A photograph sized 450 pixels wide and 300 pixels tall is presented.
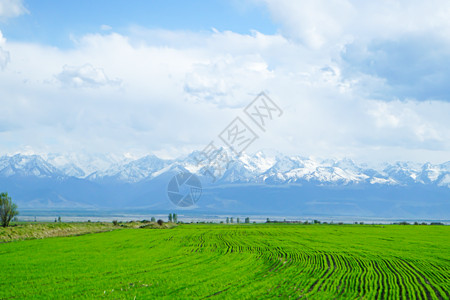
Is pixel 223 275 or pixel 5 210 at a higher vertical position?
pixel 5 210

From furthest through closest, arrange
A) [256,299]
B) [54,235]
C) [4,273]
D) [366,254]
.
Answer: [54,235] → [366,254] → [4,273] → [256,299]

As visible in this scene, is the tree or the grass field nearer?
the grass field

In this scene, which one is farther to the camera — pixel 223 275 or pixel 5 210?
pixel 5 210

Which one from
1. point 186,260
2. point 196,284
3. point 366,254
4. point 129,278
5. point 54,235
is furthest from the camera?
point 54,235

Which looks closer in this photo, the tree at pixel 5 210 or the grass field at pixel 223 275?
the grass field at pixel 223 275

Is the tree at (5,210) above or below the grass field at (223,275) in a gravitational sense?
above

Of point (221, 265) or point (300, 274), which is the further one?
point (221, 265)

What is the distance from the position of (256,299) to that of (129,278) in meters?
10.7

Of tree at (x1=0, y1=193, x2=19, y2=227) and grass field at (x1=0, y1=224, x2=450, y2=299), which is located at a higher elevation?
tree at (x1=0, y1=193, x2=19, y2=227)

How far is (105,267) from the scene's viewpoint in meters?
36.0

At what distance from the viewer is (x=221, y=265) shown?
37.3 meters

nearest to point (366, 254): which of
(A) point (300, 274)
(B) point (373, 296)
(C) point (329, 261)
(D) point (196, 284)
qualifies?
(C) point (329, 261)

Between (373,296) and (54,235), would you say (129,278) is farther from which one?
(54,235)

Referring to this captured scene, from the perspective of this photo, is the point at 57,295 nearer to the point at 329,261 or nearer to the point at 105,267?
the point at 105,267
